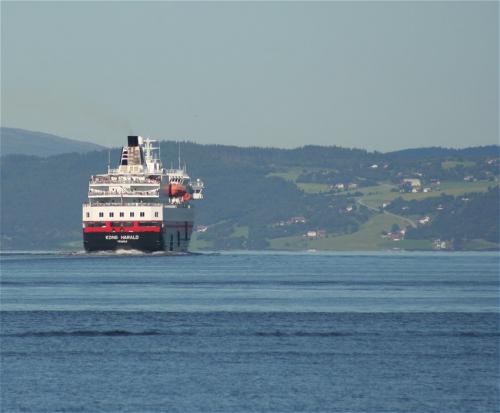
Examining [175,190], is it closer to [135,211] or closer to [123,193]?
[123,193]

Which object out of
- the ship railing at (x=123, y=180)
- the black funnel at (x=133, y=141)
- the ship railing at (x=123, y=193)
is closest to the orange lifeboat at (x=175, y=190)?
the ship railing at (x=123, y=180)

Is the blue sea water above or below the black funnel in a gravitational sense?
below

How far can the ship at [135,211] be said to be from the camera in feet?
523

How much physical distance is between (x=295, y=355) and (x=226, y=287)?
42.2 metres

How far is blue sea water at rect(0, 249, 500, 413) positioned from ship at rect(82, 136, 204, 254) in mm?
56141

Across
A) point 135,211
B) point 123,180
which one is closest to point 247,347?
point 135,211

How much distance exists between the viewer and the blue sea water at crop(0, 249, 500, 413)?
4766 cm

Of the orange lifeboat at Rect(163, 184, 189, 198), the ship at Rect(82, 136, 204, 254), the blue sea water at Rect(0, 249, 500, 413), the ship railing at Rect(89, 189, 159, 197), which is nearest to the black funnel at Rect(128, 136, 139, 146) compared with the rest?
the ship at Rect(82, 136, 204, 254)

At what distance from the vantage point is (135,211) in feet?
525

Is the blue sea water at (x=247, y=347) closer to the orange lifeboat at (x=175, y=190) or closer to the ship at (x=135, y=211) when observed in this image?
the ship at (x=135, y=211)

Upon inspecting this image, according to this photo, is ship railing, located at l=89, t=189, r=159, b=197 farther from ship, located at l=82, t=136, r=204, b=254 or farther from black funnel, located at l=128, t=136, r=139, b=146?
black funnel, located at l=128, t=136, r=139, b=146

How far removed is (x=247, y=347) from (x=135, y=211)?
100 meters

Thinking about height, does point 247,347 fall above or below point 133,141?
below

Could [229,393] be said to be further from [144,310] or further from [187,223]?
[187,223]
